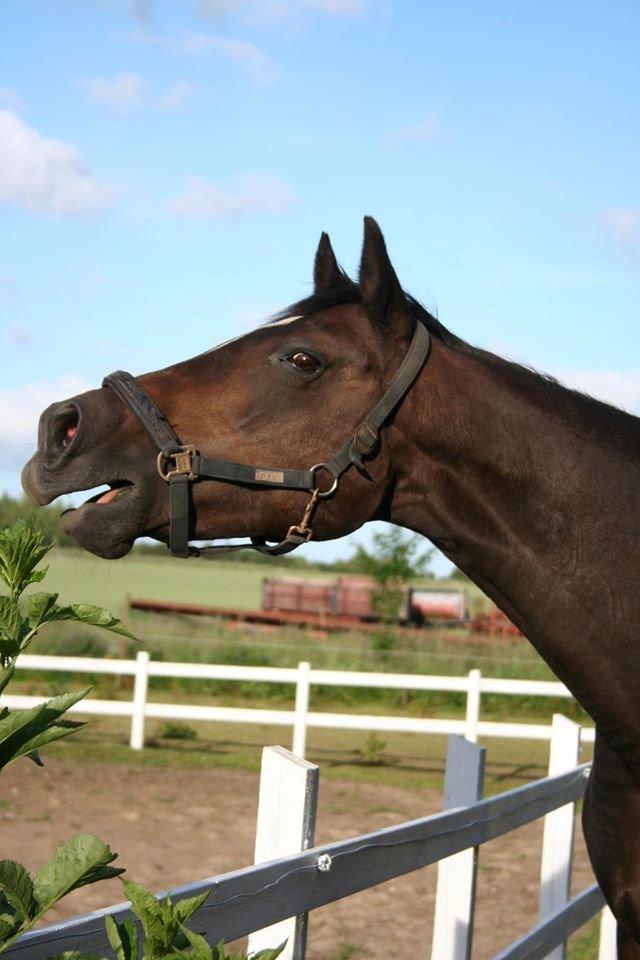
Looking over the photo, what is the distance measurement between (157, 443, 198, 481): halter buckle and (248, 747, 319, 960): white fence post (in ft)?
2.30

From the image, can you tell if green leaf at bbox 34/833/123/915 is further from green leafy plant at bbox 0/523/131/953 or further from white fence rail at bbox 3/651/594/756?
white fence rail at bbox 3/651/594/756

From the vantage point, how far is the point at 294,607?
31.5m

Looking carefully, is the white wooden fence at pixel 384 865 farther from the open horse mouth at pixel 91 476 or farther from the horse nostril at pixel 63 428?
the horse nostril at pixel 63 428

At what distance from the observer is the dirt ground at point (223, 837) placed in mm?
5965

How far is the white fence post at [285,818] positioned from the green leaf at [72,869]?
110 centimetres

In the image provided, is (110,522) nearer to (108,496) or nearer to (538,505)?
(108,496)

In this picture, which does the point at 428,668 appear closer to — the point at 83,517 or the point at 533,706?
the point at 533,706

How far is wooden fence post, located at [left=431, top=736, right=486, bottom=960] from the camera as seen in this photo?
3.37 metres

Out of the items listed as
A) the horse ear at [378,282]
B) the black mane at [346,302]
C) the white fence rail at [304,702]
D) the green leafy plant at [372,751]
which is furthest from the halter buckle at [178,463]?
the green leafy plant at [372,751]

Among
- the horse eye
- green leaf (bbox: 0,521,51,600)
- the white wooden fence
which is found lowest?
the white wooden fence

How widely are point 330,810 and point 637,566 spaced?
23.4 ft

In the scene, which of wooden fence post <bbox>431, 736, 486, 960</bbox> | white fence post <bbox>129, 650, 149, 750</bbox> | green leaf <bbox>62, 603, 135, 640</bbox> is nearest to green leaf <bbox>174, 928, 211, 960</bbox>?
green leaf <bbox>62, 603, 135, 640</bbox>

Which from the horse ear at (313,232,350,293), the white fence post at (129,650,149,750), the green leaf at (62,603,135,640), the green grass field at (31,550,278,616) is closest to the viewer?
the green leaf at (62,603,135,640)

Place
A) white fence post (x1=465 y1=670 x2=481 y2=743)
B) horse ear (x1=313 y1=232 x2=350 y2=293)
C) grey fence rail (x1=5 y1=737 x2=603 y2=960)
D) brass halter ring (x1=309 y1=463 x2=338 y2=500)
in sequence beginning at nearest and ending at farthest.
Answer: grey fence rail (x1=5 y1=737 x2=603 y2=960), brass halter ring (x1=309 y1=463 x2=338 y2=500), horse ear (x1=313 y1=232 x2=350 y2=293), white fence post (x1=465 y1=670 x2=481 y2=743)
